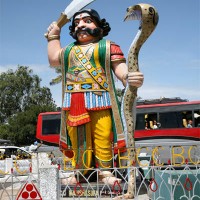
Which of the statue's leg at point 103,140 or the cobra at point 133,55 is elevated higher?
the cobra at point 133,55

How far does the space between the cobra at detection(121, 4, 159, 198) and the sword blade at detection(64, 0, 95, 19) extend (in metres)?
0.97

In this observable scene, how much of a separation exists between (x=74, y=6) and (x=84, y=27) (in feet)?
1.72

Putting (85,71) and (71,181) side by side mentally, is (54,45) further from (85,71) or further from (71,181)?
(71,181)

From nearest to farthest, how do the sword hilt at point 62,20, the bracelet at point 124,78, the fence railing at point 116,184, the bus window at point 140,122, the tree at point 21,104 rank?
the fence railing at point 116,184
the bracelet at point 124,78
the sword hilt at point 62,20
the bus window at point 140,122
the tree at point 21,104

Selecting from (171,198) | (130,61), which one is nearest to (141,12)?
(130,61)

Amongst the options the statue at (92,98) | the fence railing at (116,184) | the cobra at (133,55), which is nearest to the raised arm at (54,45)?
the statue at (92,98)

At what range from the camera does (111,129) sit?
6.53 metres

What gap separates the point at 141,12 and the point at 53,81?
1464cm

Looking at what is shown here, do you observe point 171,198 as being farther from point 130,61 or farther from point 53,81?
point 53,81

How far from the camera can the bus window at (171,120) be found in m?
14.1

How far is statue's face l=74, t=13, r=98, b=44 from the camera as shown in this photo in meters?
6.75

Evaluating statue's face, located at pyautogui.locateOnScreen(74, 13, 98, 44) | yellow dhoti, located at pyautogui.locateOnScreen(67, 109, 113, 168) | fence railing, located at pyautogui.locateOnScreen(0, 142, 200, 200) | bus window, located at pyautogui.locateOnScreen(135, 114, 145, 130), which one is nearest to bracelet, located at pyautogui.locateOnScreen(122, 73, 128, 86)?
yellow dhoti, located at pyautogui.locateOnScreen(67, 109, 113, 168)

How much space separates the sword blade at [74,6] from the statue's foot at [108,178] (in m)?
3.10

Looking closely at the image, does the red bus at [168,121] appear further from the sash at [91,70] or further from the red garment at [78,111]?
the red garment at [78,111]
